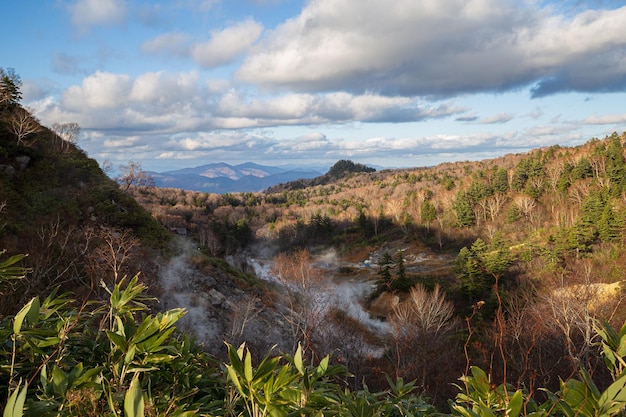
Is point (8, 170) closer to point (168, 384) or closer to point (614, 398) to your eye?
point (168, 384)

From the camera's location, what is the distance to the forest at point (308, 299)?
1.51 m

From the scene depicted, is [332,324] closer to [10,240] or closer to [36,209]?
[10,240]

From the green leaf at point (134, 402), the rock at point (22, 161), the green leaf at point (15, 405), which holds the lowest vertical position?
the green leaf at point (134, 402)

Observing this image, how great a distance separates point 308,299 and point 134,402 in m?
18.5

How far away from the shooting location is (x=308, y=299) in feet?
62.7

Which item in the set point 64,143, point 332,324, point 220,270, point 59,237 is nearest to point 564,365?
point 332,324

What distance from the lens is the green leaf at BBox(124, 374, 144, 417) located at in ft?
3.75

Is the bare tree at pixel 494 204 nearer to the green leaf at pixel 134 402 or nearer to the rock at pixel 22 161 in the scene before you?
the rock at pixel 22 161

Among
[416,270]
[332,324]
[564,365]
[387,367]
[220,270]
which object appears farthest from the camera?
[416,270]

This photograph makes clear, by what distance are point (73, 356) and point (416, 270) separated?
164 feet

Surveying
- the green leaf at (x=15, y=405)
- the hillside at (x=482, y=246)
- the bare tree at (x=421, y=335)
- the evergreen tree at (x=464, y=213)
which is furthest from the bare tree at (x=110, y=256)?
the evergreen tree at (x=464, y=213)

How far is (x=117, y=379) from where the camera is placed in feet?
4.97

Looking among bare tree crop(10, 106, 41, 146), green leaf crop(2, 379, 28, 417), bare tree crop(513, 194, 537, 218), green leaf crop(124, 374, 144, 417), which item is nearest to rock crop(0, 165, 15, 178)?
bare tree crop(10, 106, 41, 146)

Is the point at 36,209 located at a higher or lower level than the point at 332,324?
higher
